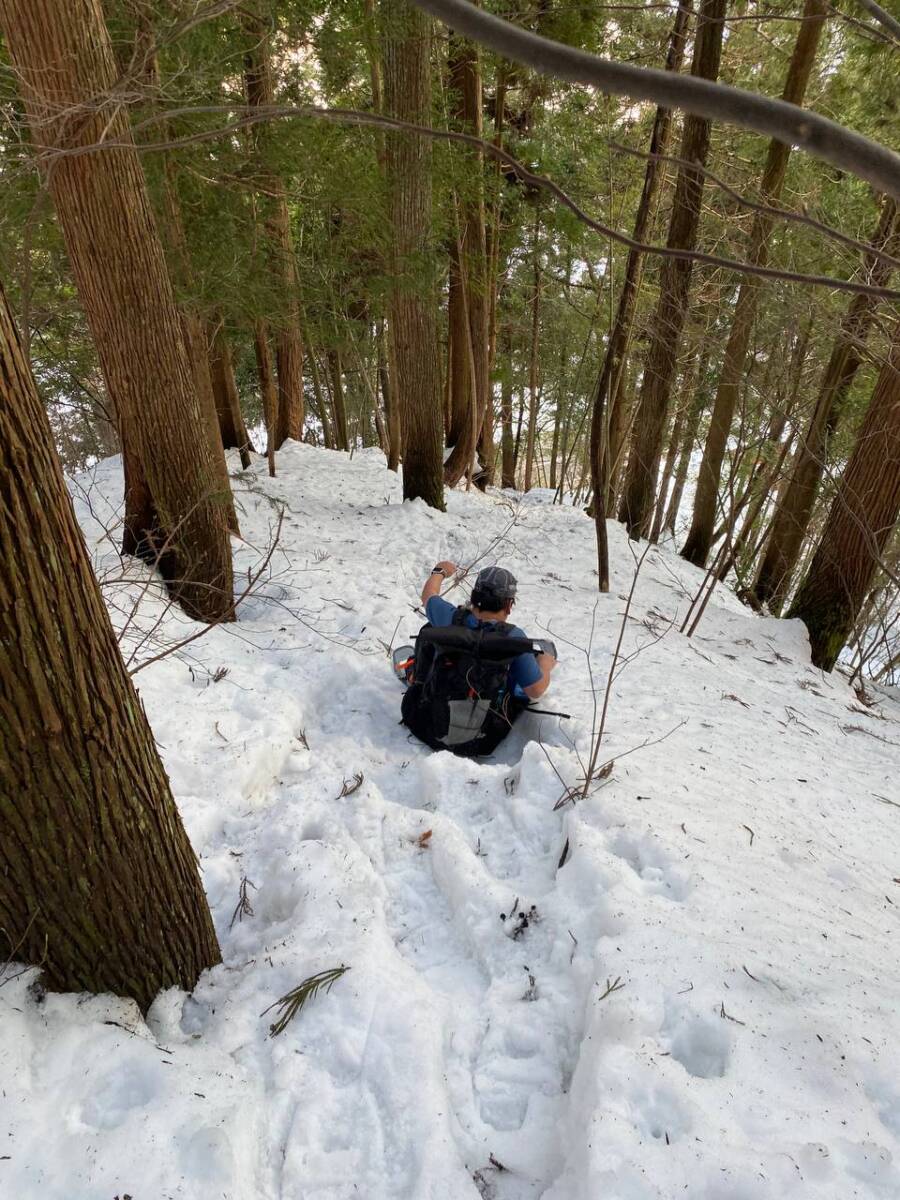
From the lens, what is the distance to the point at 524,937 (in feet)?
7.37

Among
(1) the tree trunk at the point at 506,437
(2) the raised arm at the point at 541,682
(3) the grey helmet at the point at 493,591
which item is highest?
(3) the grey helmet at the point at 493,591

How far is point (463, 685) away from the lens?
142 inches

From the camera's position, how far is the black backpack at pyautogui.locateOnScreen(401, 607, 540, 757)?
3.56 metres

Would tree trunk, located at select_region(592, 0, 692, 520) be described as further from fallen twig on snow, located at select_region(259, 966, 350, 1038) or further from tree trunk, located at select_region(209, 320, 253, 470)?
tree trunk, located at select_region(209, 320, 253, 470)

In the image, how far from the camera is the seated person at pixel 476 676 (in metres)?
3.58

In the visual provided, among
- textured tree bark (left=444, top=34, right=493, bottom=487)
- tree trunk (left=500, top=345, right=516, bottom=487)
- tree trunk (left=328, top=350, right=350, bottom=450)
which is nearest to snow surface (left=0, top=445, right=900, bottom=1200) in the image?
textured tree bark (left=444, top=34, right=493, bottom=487)

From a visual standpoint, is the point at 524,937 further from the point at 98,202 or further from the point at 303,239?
the point at 303,239

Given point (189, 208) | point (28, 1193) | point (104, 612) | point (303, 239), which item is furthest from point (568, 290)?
point (28, 1193)

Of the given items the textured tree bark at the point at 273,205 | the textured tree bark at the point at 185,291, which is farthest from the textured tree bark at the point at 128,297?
the textured tree bark at the point at 273,205

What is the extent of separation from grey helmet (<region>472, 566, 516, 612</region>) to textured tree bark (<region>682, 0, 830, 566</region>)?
242 cm

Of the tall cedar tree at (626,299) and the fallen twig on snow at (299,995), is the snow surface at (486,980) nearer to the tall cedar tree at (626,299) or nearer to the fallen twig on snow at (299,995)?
the fallen twig on snow at (299,995)

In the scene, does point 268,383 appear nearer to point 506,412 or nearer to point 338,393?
point 338,393

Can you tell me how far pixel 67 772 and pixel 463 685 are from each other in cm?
232

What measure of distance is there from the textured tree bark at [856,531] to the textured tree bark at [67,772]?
6560 mm
